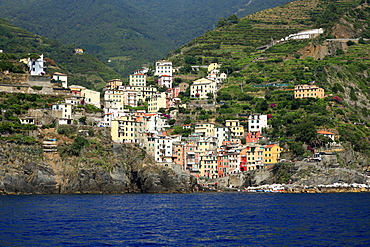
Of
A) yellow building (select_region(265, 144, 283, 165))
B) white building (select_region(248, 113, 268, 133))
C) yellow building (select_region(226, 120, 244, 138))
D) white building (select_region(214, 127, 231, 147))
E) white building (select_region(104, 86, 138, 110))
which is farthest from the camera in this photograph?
white building (select_region(104, 86, 138, 110))

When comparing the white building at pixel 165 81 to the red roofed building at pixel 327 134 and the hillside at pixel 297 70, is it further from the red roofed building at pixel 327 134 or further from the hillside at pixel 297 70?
the red roofed building at pixel 327 134

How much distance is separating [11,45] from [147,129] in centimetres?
8089

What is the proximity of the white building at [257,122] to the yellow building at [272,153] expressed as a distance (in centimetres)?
970

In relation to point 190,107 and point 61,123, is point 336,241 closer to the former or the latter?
point 61,123

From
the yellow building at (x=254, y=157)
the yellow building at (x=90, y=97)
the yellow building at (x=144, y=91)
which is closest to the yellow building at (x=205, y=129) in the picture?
the yellow building at (x=254, y=157)

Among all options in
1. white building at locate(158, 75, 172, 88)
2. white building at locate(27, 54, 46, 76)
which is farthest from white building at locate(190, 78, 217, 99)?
white building at locate(27, 54, 46, 76)

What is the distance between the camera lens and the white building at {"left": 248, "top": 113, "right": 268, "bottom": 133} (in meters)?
116

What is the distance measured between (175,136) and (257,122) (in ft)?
54.4

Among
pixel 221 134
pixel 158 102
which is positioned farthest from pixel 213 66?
pixel 221 134

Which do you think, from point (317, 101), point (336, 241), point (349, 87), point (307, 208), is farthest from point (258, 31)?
point (336, 241)

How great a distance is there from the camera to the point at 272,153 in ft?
350

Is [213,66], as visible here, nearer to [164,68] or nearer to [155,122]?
[164,68]

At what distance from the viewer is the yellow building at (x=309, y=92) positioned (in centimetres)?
12438

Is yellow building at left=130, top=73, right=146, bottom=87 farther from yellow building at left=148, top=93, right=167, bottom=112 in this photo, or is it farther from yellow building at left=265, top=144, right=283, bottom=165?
yellow building at left=265, top=144, right=283, bottom=165
